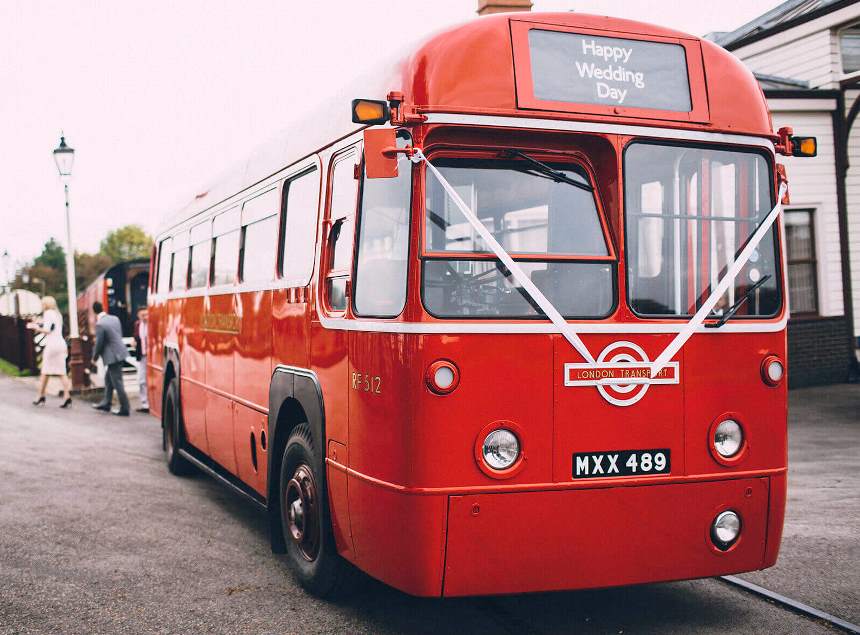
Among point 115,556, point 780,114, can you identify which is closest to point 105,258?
point 780,114

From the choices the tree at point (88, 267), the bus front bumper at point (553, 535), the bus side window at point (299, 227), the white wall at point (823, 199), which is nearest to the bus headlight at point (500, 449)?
the bus front bumper at point (553, 535)

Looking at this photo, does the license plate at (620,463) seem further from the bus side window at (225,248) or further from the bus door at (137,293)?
the bus door at (137,293)

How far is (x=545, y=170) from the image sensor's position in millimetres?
4965

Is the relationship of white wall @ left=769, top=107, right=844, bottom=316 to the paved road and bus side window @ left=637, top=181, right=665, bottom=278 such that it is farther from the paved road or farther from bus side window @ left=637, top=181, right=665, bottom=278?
bus side window @ left=637, top=181, right=665, bottom=278

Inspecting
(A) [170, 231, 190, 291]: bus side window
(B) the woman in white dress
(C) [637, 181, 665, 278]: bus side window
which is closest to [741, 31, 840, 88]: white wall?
(A) [170, 231, 190, 291]: bus side window

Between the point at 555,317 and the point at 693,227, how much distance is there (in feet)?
3.05

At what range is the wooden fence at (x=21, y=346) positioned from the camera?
28.2m

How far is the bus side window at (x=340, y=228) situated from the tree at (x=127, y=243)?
115 m

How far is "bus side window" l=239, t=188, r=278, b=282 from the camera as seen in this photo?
279 inches

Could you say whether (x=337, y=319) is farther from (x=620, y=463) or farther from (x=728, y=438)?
(x=728, y=438)

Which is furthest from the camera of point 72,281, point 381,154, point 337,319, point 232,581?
point 72,281

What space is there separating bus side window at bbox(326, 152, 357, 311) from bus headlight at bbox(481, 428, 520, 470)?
1154 millimetres

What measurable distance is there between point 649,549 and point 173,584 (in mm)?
2960

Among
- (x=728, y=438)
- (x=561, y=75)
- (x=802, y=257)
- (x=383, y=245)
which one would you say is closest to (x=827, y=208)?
(x=802, y=257)
